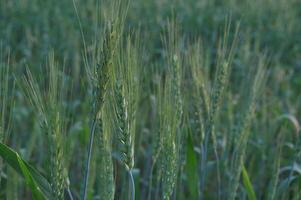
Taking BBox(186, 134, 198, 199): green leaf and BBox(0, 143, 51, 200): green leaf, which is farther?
BBox(186, 134, 198, 199): green leaf

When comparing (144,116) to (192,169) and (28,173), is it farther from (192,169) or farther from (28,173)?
(28,173)

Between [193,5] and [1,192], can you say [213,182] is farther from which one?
[193,5]

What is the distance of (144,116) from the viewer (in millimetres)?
3223

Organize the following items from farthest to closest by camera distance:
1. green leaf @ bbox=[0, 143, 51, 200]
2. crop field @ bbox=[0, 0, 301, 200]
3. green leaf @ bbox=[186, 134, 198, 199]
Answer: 1. green leaf @ bbox=[186, 134, 198, 199]
2. green leaf @ bbox=[0, 143, 51, 200]
3. crop field @ bbox=[0, 0, 301, 200]

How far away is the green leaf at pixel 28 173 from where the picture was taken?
182cm

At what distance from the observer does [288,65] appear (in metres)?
5.38

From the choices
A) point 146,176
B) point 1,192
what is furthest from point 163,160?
point 1,192

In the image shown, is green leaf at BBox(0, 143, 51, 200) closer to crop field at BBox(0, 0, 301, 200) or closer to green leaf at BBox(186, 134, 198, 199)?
crop field at BBox(0, 0, 301, 200)

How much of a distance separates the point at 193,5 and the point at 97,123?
523 centimetres

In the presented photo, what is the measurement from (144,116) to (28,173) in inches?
56.7

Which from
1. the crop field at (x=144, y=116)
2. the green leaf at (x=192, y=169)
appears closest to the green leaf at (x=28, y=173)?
the crop field at (x=144, y=116)

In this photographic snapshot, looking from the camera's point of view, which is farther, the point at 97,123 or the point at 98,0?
the point at 97,123

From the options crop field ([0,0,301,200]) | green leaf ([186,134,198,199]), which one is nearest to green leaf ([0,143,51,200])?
crop field ([0,0,301,200])

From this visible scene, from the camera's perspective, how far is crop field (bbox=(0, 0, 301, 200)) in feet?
5.65
